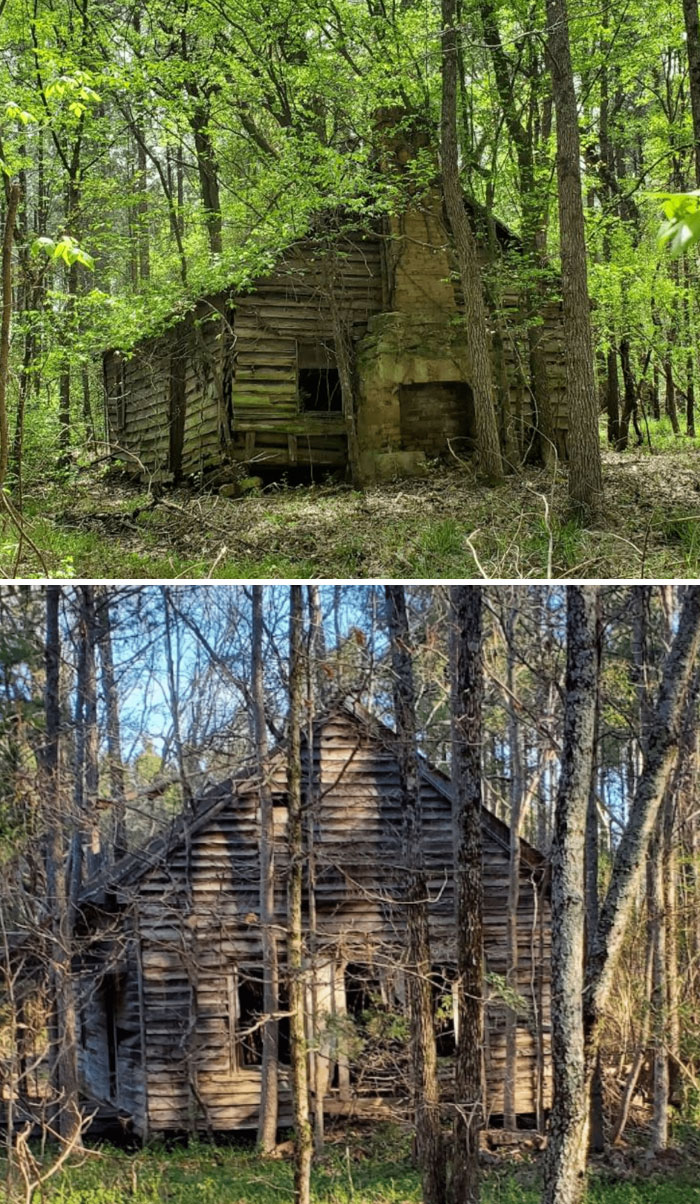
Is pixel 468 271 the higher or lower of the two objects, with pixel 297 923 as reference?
higher

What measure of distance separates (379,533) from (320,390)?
5.79 meters

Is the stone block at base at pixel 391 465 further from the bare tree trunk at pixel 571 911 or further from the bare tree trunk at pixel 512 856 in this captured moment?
the bare tree trunk at pixel 571 911

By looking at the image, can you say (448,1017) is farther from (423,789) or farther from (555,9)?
(555,9)

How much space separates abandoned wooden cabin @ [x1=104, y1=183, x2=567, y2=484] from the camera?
12.0 metres

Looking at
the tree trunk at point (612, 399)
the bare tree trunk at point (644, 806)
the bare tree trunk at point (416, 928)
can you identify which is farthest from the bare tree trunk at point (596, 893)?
the tree trunk at point (612, 399)

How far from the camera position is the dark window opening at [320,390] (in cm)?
1299

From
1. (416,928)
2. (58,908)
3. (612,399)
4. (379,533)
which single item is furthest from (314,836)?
(612,399)

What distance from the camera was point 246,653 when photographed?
467cm

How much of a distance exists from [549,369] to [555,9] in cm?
507

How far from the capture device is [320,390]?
13.7 m

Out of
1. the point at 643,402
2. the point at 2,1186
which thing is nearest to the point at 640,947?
the point at 2,1186

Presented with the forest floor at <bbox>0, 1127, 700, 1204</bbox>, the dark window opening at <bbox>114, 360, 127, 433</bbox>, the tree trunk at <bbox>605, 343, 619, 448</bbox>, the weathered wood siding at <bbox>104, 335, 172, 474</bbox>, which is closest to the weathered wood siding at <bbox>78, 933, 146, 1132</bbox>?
the forest floor at <bbox>0, 1127, 700, 1204</bbox>

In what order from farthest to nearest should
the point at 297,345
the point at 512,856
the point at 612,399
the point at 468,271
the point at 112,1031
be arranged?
the point at 612,399 → the point at 297,345 → the point at 468,271 → the point at 512,856 → the point at 112,1031

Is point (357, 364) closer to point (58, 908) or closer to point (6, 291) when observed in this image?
point (6, 291)
